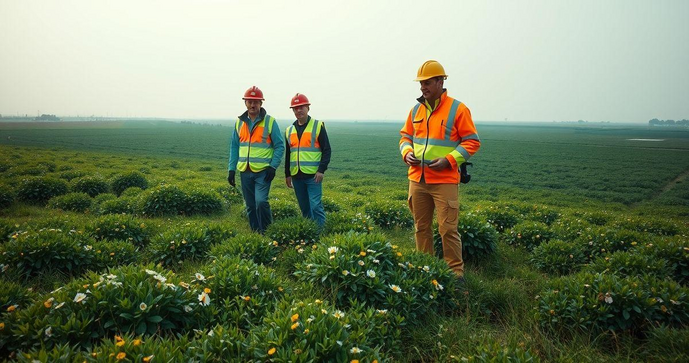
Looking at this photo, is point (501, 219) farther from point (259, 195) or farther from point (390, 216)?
point (259, 195)

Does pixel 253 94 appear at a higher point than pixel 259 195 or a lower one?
higher

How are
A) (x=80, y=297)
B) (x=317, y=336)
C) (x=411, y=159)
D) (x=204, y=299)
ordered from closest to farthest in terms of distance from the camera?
(x=317, y=336) → (x=80, y=297) → (x=204, y=299) → (x=411, y=159)

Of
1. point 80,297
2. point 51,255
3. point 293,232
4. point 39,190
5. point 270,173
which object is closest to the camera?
point 80,297

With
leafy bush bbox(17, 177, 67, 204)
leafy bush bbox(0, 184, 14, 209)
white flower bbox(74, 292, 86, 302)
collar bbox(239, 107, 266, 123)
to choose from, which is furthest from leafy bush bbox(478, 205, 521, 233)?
leafy bush bbox(0, 184, 14, 209)

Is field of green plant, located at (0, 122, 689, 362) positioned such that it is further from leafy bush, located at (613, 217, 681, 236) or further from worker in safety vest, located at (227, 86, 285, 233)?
leafy bush, located at (613, 217, 681, 236)

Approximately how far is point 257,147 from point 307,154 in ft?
3.35

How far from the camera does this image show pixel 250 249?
17.0 feet

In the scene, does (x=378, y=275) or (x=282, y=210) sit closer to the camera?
(x=378, y=275)

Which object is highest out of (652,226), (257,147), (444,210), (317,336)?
(257,147)

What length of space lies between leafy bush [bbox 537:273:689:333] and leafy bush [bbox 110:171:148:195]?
42.6ft

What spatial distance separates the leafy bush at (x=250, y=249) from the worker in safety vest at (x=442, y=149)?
2.45m

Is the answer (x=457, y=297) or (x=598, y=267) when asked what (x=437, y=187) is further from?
(x=598, y=267)

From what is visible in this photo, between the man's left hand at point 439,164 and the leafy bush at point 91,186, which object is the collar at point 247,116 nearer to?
the man's left hand at point 439,164

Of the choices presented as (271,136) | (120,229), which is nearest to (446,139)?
(271,136)
